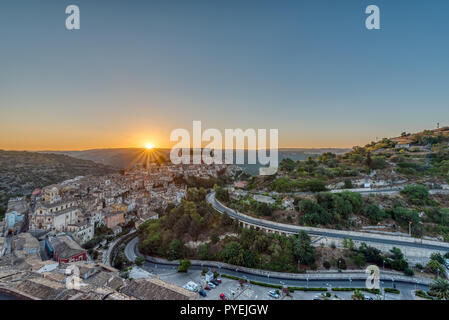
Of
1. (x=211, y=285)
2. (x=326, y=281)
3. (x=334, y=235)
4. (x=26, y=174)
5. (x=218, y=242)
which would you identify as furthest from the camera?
(x=26, y=174)

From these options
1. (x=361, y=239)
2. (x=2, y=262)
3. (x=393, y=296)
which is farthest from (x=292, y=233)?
(x=2, y=262)

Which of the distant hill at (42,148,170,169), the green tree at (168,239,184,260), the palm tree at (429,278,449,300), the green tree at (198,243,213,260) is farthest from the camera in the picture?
the distant hill at (42,148,170,169)

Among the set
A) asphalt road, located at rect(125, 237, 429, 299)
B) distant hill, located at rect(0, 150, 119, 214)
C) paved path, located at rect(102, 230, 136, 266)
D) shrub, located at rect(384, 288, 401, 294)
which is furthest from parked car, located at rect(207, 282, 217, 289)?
distant hill, located at rect(0, 150, 119, 214)

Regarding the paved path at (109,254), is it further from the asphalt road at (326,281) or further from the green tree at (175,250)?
the green tree at (175,250)

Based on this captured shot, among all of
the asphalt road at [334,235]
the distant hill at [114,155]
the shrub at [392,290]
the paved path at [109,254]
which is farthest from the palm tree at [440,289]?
the distant hill at [114,155]

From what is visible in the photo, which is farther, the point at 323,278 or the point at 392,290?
the point at 323,278

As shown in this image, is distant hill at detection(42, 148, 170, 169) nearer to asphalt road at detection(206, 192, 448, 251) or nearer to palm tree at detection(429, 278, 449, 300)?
asphalt road at detection(206, 192, 448, 251)

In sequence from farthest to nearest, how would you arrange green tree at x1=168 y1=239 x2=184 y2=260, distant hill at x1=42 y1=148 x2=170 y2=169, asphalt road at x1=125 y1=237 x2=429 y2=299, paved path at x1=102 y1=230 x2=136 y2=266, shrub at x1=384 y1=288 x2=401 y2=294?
distant hill at x1=42 y1=148 x2=170 y2=169 < green tree at x1=168 y1=239 x2=184 y2=260 < paved path at x1=102 y1=230 x2=136 y2=266 < asphalt road at x1=125 y1=237 x2=429 y2=299 < shrub at x1=384 y1=288 x2=401 y2=294

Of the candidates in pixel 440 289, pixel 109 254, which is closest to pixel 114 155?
pixel 109 254

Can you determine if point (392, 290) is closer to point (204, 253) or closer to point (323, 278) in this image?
point (323, 278)

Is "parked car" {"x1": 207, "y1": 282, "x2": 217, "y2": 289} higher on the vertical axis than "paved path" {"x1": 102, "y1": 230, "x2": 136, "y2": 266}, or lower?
higher
